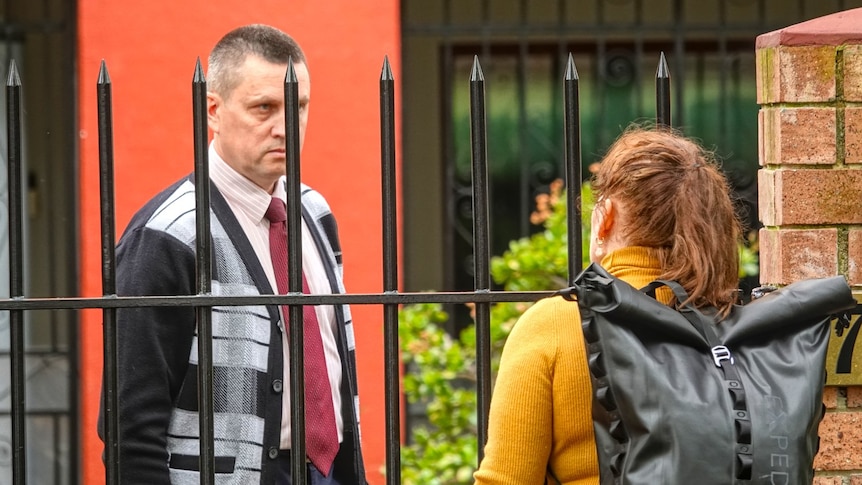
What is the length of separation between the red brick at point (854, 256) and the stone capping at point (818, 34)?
38 centimetres

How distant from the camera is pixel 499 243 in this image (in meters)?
6.56

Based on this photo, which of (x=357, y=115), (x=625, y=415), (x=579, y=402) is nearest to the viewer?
(x=625, y=415)

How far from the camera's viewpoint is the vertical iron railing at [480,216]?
7.42 feet

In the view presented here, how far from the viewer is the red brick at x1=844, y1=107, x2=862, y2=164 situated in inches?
93.8

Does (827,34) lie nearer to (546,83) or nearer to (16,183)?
(16,183)

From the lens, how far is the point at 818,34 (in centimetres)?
236

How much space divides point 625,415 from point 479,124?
758mm

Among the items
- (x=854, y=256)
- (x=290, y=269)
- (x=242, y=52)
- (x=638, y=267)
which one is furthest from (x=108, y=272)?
(x=854, y=256)

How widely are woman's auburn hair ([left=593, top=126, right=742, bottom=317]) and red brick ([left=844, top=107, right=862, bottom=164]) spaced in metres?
0.62

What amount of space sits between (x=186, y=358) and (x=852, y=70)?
1.44 m

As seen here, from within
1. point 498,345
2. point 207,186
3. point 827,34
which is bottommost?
point 498,345

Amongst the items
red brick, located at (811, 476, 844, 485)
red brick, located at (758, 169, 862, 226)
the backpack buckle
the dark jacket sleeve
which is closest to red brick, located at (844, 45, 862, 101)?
red brick, located at (758, 169, 862, 226)

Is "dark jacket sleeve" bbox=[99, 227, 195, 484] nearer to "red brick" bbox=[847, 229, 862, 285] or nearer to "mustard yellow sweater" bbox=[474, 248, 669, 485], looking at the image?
"mustard yellow sweater" bbox=[474, 248, 669, 485]

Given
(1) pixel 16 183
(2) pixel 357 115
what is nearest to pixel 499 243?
(2) pixel 357 115
